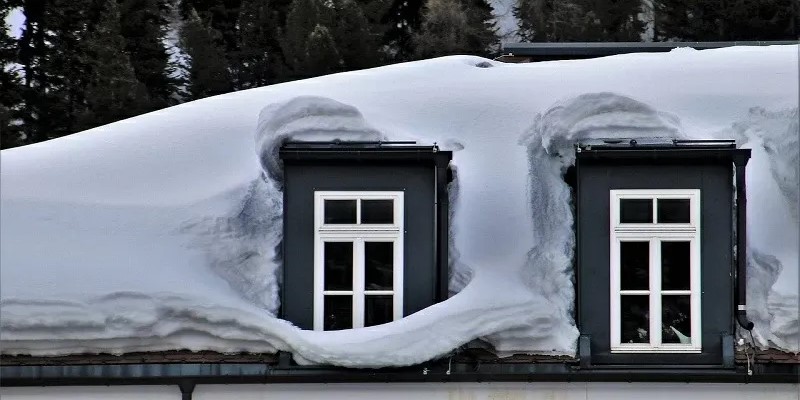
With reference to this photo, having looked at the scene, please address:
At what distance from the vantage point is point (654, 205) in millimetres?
9906

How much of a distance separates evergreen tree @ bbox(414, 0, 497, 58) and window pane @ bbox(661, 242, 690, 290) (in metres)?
19.8

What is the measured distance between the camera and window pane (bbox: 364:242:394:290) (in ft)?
32.5

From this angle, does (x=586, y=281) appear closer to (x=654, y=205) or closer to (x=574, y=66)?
(x=654, y=205)

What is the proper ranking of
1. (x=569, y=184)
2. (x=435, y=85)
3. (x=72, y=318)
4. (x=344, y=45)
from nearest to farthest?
1. (x=72, y=318)
2. (x=569, y=184)
3. (x=435, y=85)
4. (x=344, y=45)

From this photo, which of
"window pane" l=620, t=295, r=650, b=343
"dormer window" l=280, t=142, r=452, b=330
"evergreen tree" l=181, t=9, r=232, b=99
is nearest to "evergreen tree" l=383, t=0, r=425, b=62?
"evergreen tree" l=181, t=9, r=232, b=99

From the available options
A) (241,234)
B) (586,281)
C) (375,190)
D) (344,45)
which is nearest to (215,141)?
(241,234)

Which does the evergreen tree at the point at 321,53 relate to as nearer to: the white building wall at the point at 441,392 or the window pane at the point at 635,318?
the white building wall at the point at 441,392

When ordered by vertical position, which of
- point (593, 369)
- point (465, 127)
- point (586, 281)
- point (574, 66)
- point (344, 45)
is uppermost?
point (344, 45)

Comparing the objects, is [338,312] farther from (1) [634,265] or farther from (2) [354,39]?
(2) [354,39]

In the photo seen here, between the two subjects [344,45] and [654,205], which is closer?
[654,205]

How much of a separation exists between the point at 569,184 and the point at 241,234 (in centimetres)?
302

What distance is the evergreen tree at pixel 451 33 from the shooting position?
96.5ft

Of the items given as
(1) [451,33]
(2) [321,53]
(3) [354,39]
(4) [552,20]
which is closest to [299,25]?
→ (3) [354,39]

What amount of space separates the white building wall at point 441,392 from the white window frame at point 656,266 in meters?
0.37
